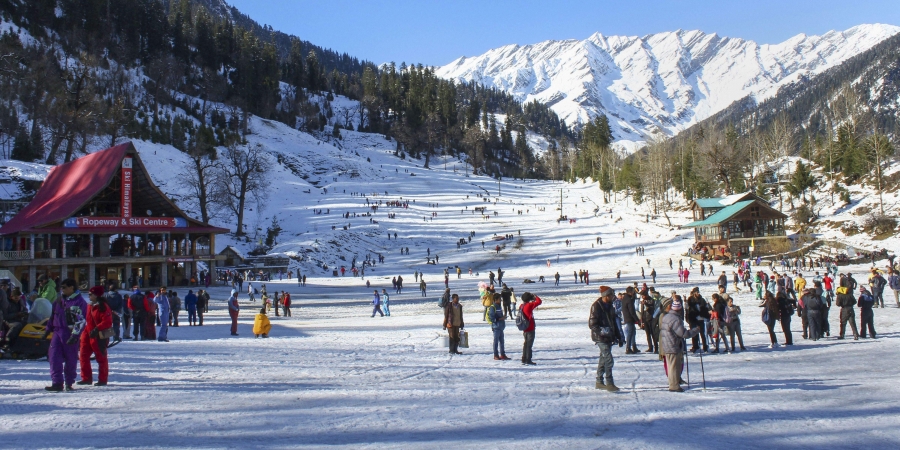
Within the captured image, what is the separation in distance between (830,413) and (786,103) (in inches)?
8872

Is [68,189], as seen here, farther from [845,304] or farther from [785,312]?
[845,304]

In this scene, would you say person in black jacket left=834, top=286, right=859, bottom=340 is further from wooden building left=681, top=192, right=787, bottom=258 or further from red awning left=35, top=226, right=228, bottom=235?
wooden building left=681, top=192, right=787, bottom=258

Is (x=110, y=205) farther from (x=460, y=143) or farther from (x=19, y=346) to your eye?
(x=460, y=143)

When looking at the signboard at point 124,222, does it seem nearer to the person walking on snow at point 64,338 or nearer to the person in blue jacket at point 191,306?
the person in blue jacket at point 191,306

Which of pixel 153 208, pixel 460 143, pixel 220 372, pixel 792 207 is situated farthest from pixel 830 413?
pixel 460 143

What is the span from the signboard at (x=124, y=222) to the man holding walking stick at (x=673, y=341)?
3374 cm

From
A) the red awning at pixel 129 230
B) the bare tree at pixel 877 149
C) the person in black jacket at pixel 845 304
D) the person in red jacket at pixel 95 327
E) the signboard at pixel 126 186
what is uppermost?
the bare tree at pixel 877 149

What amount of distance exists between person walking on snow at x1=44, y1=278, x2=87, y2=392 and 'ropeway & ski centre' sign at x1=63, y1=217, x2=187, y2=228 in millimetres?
28967

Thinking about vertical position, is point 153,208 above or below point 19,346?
above

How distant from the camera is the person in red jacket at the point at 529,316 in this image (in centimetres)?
963

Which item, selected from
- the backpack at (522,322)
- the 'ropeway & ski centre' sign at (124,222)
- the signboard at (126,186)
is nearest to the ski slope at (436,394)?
the backpack at (522,322)

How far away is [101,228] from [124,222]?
1238mm

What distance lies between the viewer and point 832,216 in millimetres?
57156

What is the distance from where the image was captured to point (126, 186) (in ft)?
114
